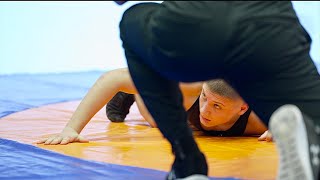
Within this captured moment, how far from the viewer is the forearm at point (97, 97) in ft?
5.47

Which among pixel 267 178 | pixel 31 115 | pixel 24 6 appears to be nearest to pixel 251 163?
pixel 267 178

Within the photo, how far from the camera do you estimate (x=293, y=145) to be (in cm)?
84

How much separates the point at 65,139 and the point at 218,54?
84 cm

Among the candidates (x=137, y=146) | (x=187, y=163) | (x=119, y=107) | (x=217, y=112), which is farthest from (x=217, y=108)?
(x=187, y=163)

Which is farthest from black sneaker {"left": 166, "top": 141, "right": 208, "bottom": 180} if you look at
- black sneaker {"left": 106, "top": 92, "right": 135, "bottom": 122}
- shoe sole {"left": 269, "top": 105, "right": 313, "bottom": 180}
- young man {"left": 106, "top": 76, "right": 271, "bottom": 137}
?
black sneaker {"left": 106, "top": 92, "right": 135, "bottom": 122}

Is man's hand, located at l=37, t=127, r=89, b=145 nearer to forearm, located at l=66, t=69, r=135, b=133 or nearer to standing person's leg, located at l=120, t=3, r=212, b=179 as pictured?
forearm, located at l=66, t=69, r=135, b=133

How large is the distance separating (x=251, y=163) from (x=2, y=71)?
Answer: 2510mm

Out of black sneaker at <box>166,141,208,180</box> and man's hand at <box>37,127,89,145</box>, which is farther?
man's hand at <box>37,127,89,145</box>

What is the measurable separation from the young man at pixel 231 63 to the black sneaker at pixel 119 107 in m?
1.05

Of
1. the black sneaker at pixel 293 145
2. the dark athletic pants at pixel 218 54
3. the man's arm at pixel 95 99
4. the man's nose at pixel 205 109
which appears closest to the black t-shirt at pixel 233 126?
the man's nose at pixel 205 109

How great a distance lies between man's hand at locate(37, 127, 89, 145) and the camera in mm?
1602

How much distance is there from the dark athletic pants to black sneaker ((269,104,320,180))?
0.09 metres

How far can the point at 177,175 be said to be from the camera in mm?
1052

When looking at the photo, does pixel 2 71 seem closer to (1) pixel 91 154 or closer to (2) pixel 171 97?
(1) pixel 91 154
